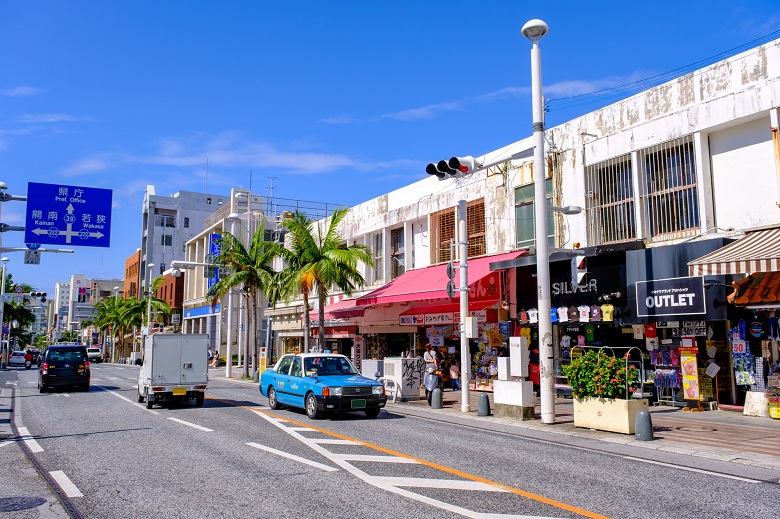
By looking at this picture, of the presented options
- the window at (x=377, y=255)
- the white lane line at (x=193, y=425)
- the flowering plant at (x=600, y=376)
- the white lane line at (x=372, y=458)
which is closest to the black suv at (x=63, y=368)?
the white lane line at (x=193, y=425)

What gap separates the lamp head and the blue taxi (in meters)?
9.50

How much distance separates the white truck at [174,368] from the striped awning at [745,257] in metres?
14.0

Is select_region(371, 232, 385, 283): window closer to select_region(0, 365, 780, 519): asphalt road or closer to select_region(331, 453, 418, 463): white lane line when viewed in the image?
select_region(0, 365, 780, 519): asphalt road

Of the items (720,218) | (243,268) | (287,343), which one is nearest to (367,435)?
(720,218)

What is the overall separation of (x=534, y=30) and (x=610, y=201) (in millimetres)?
6801

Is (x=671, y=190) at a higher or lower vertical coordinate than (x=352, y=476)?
higher

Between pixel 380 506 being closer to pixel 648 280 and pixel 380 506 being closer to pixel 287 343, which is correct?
pixel 648 280

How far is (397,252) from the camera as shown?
30.7 metres

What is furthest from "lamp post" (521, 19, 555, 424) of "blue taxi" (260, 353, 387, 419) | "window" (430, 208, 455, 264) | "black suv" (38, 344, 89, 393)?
"black suv" (38, 344, 89, 393)

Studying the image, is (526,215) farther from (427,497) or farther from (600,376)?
(427,497)

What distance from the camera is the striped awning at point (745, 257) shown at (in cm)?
1293

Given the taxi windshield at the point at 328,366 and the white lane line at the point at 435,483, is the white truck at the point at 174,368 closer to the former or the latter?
the taxi windshield at the point at 328,366

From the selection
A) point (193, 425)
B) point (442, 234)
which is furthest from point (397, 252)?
point (193, 425)

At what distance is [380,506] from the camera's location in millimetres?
7027
